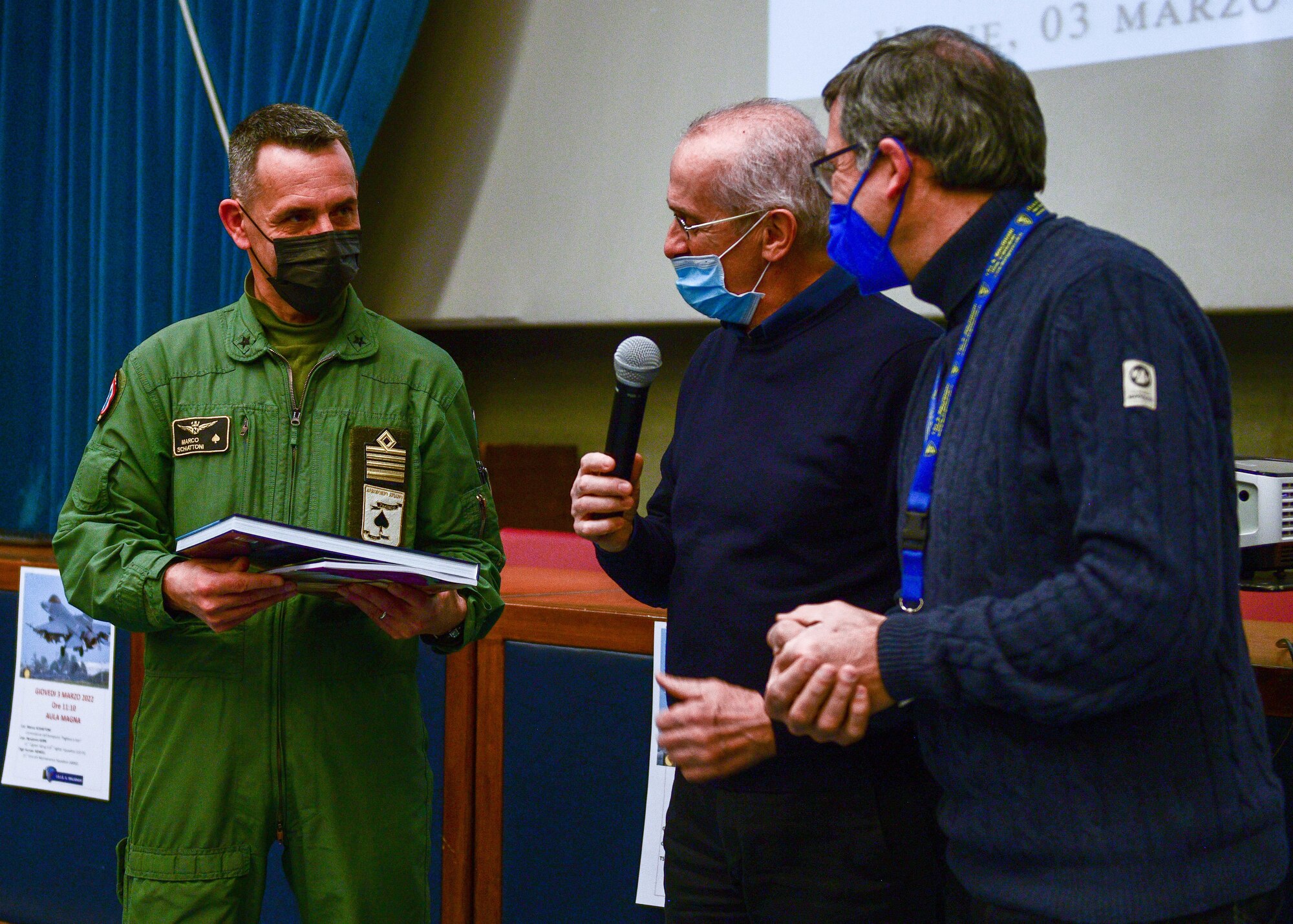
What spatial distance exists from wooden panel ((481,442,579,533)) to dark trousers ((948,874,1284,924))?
2.55 m

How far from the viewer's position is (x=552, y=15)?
3.25m

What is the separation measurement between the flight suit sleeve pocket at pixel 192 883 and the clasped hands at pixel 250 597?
10.6 inches

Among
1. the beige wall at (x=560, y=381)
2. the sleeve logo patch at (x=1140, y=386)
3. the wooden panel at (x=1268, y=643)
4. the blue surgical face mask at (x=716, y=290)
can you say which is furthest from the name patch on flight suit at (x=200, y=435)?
the beige wall at (x=560, y=381)

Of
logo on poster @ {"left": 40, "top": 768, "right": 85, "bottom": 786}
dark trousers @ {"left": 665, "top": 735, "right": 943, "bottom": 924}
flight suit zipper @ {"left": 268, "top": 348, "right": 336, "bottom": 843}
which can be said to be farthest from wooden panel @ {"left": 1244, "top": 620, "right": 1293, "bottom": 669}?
logo on poster @ {"left": 40, "top": 768, "right": 85, "bottom": 786}

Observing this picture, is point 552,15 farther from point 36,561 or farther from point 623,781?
point 623,781

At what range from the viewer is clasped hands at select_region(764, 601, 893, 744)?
922mm

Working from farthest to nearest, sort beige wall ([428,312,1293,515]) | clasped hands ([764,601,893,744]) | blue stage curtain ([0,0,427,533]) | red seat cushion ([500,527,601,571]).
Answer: beige wall ([428,312,1293,515]) < blue stage curtain ([0,0,427,533]) < red seat cushion ([500,527,601,571]) < clasped hands ([764,601,893,744])

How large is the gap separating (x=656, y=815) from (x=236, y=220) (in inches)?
40.3

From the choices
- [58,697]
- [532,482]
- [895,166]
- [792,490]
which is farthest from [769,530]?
[532,482]

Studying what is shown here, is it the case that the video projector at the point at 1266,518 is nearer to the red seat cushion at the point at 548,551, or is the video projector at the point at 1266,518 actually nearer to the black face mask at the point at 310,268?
the black face mask at the point at 310,268

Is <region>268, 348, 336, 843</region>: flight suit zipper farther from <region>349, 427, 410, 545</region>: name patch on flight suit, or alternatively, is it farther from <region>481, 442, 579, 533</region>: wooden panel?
<region>481, 442, 579, 533</region>: wooden panel

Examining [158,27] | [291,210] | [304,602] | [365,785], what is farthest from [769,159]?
[158,27]

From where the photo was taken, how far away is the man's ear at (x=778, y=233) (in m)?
1.36

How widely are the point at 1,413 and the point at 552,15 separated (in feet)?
6.73
